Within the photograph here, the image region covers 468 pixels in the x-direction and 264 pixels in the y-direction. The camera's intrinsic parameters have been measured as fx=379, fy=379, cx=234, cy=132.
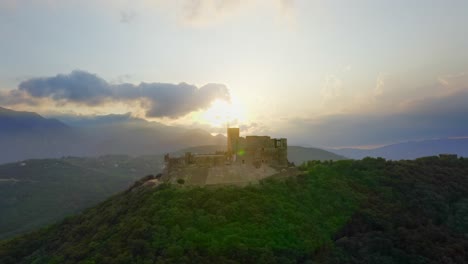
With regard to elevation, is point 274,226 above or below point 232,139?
below

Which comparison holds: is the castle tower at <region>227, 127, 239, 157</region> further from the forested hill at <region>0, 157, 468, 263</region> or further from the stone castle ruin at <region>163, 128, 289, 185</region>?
the forested hill at <region>0, 157, 468, 263</region>

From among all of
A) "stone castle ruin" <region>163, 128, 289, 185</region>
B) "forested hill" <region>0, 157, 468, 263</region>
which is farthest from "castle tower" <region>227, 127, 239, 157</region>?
"forested hill" <region>0, 157, 468, 263</region>

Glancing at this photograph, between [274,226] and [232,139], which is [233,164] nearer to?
[232,139]

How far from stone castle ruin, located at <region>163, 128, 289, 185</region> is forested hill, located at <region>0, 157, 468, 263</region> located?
5022 millimetres

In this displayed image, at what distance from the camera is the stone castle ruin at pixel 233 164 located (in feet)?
259

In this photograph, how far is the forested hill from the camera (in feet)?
191

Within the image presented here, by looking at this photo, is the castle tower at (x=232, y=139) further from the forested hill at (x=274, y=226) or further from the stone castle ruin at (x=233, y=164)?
the forested hill at (x=274, y=226)

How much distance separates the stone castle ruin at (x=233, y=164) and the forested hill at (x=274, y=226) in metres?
5.02

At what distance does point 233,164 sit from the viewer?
8244 cm

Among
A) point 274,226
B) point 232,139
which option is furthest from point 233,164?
point 274,226

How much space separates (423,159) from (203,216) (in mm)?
75608

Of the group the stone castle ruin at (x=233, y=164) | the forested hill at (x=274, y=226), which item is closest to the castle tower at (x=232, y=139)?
the stone castle ruin at (x=233, y=164)

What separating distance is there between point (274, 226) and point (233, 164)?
867 inches

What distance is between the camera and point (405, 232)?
68.1 metres
